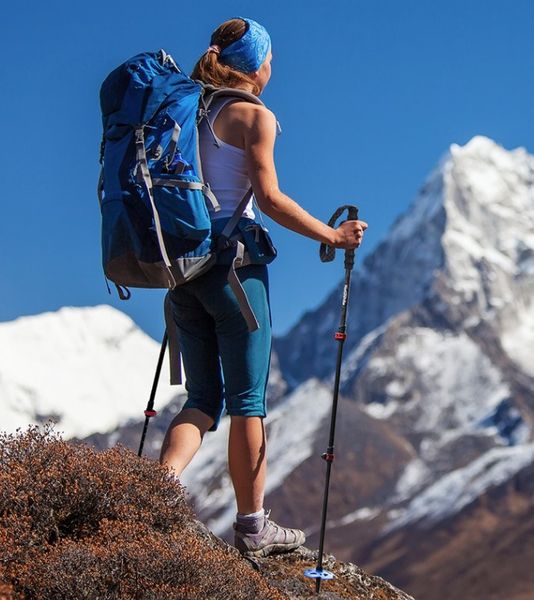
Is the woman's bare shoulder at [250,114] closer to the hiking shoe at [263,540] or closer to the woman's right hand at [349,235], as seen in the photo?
the woman's right hand at [349,235]

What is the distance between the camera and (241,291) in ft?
25.8

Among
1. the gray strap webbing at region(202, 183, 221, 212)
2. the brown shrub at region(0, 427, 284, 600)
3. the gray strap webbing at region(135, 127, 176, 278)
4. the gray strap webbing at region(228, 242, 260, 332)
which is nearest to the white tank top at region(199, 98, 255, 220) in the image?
the gray strap webbing at region(202, 183, 221, 212)

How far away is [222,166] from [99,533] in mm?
2342

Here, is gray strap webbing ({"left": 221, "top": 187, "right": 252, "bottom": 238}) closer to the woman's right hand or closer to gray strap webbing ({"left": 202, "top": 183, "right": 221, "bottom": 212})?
gray strap webbing ({"left": 202, "top": 183, "right": 221, "bottom": 212})

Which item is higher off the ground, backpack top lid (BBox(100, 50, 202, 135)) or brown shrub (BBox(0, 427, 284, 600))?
backpack top lid (BBox(100, 50, 202, 135))

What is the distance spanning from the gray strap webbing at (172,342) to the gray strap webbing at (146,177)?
3.87 ft

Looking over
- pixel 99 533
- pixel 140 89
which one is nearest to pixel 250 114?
pixel 140 89

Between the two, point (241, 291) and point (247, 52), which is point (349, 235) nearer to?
point (241, 291)

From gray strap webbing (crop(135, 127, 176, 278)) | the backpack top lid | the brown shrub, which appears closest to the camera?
the brown shrub

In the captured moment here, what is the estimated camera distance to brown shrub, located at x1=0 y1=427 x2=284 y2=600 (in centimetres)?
633

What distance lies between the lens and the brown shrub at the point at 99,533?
633cm

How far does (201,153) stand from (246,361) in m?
1.31

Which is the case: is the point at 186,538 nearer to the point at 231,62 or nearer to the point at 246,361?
the point at 246,361

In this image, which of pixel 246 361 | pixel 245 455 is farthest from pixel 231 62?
pixel 245 455
